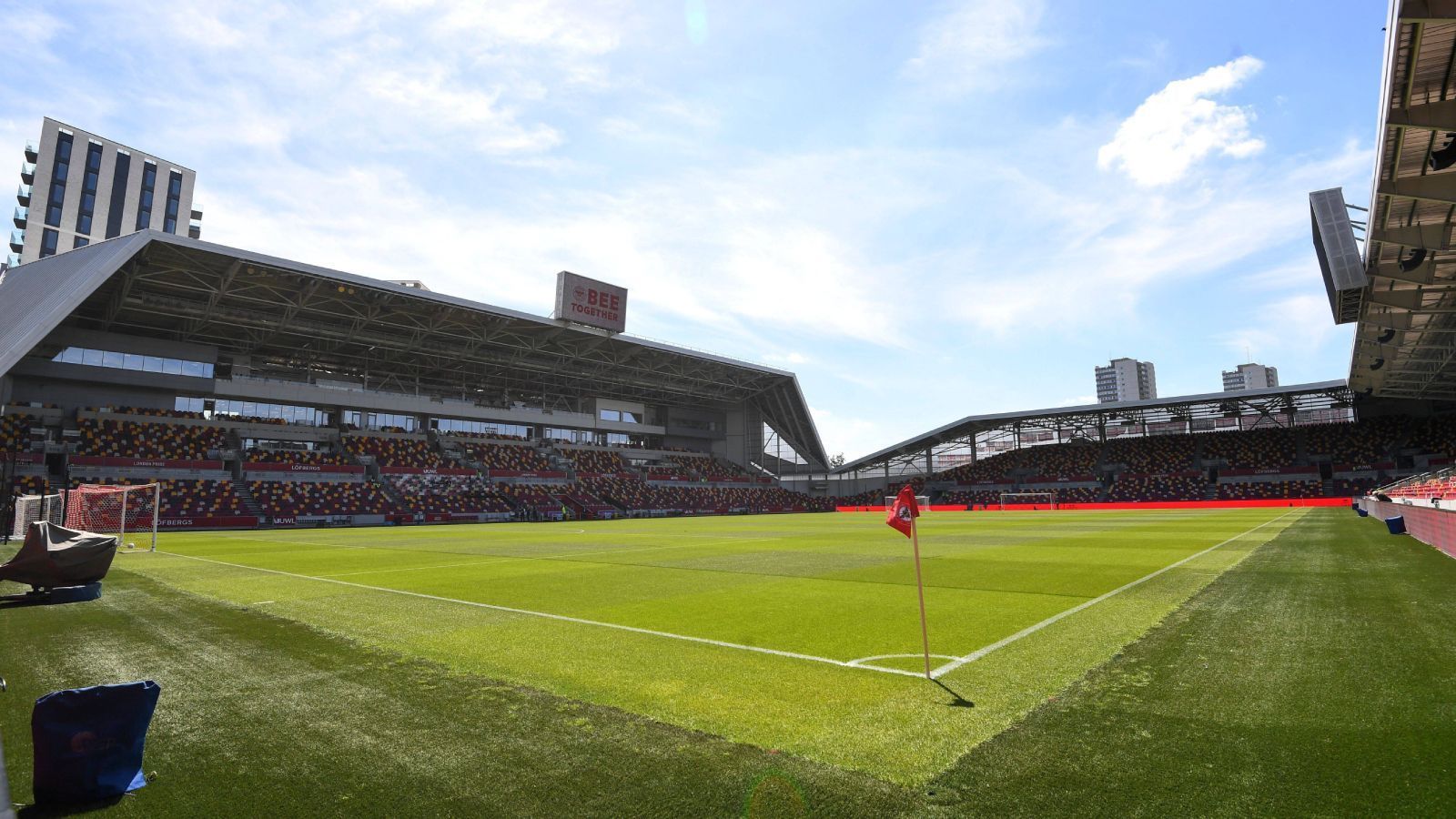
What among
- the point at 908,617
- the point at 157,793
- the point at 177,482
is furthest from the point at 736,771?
the point at 177,482

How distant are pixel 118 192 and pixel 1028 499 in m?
107

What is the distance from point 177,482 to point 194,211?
63358mm

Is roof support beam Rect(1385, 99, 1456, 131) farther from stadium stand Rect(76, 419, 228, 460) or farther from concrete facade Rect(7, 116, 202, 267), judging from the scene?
concrete facade Rect(7, 116, 202, 267)

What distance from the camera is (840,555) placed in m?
18.0

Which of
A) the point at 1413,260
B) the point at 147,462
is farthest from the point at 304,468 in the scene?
the point at 1413,260

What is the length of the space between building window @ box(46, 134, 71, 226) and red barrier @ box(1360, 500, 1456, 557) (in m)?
107

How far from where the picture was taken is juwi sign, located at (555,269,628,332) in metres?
51.8

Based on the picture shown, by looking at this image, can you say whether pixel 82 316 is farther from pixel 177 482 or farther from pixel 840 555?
pixel 840 555

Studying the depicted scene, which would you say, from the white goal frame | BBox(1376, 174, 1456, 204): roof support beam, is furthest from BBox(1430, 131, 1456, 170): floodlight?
the white goal frame

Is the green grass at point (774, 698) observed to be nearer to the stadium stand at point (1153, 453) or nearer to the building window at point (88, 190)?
the stadium stand at point (1153, 453)

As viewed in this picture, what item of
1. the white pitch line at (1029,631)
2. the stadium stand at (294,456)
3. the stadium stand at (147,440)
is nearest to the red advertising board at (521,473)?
the stadium stand at (294,456)

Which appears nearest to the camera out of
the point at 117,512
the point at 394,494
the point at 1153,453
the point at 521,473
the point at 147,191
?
the point at 117,512

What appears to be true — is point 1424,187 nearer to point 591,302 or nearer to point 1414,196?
point 1414,196

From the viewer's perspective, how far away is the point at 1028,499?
70188 millimetres
